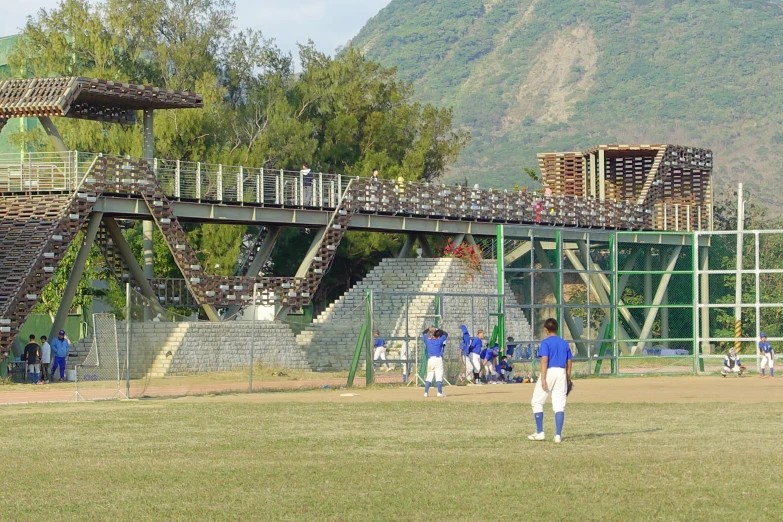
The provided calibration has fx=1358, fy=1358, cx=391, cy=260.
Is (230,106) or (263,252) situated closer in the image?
(263,252)

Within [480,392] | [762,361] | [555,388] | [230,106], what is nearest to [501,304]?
[480,392]

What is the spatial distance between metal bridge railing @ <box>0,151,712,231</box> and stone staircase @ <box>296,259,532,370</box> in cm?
226

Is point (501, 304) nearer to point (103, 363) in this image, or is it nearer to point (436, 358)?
point (436, 358)

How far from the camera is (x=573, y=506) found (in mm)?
13148

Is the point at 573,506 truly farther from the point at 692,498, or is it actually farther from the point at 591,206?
the point at 591,206

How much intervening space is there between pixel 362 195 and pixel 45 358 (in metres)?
13.6

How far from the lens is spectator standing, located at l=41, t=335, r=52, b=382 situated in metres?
39.6

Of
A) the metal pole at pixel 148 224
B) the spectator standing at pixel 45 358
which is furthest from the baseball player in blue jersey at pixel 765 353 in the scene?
the spectator standing at pixel 45 358

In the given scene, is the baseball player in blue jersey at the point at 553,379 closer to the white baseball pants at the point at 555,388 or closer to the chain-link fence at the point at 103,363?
the white baseball pants at the point at 555,388

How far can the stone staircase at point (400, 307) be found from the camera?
1884 inches

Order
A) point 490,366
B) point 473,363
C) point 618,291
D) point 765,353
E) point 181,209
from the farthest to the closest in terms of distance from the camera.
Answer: point 618,291, point 181,209, point 765,353, point 490,366, point 473,363

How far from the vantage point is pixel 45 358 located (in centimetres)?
3969

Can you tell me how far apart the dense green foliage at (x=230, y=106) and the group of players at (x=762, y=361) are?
21137mm

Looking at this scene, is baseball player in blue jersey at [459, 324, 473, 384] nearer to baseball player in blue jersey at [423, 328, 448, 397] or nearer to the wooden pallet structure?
baseball player in blue jersey at [423, 328, 448, 397]
